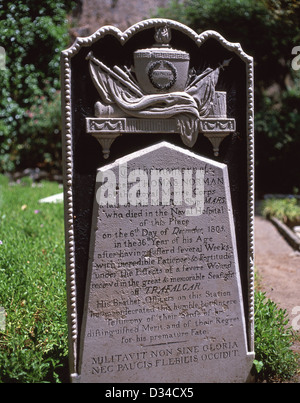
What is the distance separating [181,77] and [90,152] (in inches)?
29.1

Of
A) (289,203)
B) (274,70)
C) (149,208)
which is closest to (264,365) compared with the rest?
(149,208)

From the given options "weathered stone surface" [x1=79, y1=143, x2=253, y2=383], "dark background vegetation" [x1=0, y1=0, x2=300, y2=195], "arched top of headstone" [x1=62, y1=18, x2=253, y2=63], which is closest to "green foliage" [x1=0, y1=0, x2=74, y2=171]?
"dark background vegetation" [x1=0, y1=0, x2=300, y2=195]

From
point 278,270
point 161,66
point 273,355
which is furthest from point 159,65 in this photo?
point 278,270

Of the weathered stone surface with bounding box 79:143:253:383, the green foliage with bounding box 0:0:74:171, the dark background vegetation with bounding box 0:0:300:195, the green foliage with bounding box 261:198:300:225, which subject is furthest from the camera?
the green foliage with bounding box 261:198:300:225

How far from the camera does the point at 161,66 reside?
2.94 metres

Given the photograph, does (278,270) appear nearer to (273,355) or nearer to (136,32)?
(273,355)

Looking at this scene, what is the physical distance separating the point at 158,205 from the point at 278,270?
375 centimetres

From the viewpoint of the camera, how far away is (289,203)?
987 cm

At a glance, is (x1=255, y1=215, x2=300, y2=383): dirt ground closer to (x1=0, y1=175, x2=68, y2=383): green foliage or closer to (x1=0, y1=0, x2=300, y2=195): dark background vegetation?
(x1=0, y1=175, x2=68, y2=383): green foliage

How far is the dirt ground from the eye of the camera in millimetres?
4895

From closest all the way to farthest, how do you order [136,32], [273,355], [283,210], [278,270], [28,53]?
[136,32] < [273,355] < [278,270] < [28,53] < [283,210]

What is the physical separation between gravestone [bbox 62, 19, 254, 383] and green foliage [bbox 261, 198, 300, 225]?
6.20m

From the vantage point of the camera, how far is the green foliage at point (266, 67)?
10.9m
